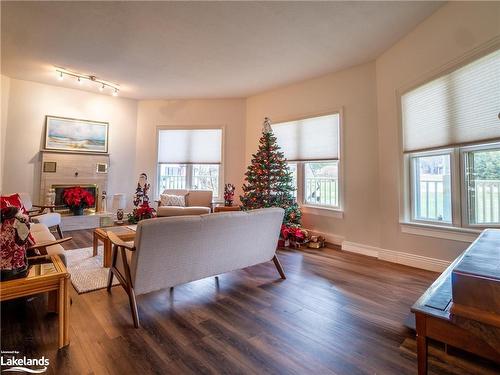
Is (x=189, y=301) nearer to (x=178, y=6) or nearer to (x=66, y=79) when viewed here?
(x=178, y=6)

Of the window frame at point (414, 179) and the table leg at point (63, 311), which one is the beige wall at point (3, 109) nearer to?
the table leg at point (63, 311)

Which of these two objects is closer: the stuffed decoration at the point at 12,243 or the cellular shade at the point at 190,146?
the stuffed decoration at the point at 12,243

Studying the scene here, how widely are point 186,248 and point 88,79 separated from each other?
477 centimetres

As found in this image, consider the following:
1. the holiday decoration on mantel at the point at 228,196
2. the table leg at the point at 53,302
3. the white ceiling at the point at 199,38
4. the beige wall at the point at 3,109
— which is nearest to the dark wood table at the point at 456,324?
the table leg at the point at 53,302

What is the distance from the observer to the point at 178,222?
6.58ft

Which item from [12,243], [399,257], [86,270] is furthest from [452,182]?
[86,270]

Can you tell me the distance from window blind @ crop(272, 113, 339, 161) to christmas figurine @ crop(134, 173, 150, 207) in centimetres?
324

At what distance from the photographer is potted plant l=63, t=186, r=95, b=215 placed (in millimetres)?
5168

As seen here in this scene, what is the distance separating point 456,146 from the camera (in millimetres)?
2875

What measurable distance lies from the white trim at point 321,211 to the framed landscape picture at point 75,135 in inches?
193

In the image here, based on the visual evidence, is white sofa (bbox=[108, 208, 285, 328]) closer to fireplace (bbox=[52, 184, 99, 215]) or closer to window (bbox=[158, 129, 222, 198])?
window (bbox=[158, 129, 222, 198])

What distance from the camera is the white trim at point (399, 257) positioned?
3096 mm

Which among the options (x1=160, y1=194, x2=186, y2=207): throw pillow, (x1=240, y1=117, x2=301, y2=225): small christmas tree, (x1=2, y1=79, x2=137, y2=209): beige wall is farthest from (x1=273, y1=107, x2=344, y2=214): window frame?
(x1=2, y1=79, x2=137, y2=209): beige wall

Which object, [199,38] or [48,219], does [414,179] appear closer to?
[199,38]
